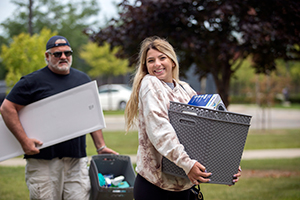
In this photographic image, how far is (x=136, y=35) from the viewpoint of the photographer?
5.75 meters

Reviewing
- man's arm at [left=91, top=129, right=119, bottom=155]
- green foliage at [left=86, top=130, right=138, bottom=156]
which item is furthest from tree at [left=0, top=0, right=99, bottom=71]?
man's arm at [left=91, top=129, right=119, bottom=155]

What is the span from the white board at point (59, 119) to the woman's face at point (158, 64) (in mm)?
991

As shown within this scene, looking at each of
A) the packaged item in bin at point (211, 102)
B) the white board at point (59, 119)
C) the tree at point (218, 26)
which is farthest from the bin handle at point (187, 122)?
the tree at point (218, 26)

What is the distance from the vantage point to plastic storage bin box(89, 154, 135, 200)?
9.11 ft

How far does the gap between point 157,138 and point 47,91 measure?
1513 millimetres

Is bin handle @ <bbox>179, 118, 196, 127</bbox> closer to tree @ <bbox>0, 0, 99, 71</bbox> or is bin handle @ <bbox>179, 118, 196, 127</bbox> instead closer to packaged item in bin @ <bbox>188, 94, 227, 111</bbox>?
packaged item in bin @ <bbox>188, 94, 227, 111</bbox>

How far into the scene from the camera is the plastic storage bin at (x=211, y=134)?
1.86m

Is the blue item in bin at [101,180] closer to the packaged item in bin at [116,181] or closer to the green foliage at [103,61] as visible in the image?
the packaged item in bin at [116,181]

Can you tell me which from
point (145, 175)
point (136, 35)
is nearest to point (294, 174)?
point (136, 35)

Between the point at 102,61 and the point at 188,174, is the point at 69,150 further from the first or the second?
the point at 102,61

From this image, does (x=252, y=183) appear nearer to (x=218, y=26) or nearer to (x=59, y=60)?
(x=218, y=26)

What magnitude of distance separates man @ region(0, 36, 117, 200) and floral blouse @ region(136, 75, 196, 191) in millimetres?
1181

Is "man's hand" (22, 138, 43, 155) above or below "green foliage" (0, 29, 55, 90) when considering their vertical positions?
below

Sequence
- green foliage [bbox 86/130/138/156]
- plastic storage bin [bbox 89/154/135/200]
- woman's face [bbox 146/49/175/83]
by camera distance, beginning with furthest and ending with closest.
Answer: green foliage [bbox 86/130/138/156] → plastic storage bin [bbox 89/154/135/200] → woman's face [bbox 146/49/175/83]
